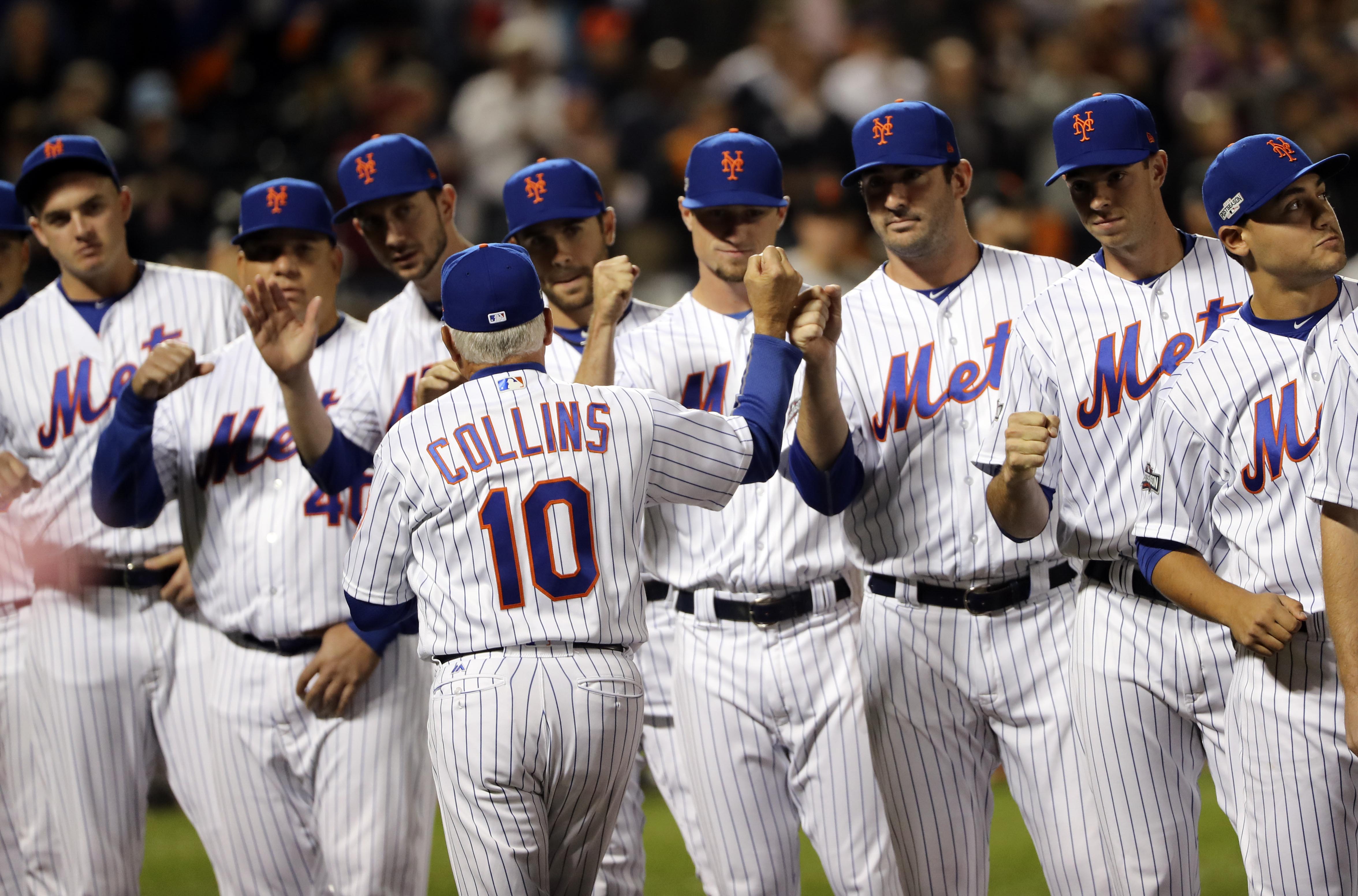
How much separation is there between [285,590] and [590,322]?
1.28 m

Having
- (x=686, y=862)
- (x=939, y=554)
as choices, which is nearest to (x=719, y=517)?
(x=939, y=554)

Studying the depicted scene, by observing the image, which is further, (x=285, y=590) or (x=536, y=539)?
(x=285, y=590)

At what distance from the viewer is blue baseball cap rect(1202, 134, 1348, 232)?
3490 mm

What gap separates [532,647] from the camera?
10.8ft

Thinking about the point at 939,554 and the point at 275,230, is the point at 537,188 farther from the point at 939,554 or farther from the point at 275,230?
the point at 939,554

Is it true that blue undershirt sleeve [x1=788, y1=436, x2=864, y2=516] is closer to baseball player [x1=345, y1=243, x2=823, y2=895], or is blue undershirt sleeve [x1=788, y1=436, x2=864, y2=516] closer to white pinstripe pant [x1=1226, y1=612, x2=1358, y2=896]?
baseball player [x1=345, y1=243, x2=823, y2=895]

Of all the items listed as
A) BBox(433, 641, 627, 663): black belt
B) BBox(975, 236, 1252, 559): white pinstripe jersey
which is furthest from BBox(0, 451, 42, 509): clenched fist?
BBox(975, 236, 1252, 559): white pinstripe jersey

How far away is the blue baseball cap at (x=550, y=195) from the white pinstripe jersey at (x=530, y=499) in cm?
145

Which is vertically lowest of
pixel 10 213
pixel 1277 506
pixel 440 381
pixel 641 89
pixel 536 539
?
pixel 1277 506

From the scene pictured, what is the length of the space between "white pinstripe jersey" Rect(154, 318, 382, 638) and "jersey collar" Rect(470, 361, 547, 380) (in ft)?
3.80

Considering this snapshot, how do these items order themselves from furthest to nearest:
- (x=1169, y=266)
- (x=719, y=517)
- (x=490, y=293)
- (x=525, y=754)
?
(x=719, y=517), (x=1169, y=266), (x=490, y=293), (x=525, y=754)

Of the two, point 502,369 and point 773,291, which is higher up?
point 773,291

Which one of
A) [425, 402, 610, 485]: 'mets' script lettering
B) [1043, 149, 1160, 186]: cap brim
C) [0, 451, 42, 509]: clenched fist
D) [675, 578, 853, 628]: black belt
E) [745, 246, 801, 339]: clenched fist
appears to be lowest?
[675, 578, 853, 628]: black belt

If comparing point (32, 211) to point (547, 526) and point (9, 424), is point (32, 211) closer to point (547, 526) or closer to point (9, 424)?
point (9, 424)
